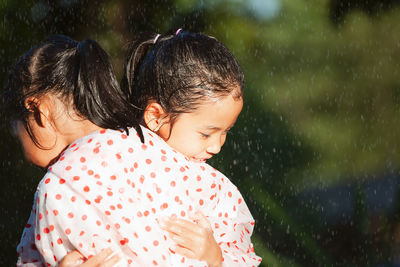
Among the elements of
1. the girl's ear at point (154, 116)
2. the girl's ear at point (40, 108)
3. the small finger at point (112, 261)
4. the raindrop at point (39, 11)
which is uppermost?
the raindrop at point (39, 11)

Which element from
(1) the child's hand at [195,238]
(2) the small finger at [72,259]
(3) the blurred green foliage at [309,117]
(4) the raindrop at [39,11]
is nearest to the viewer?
(2) the small finger at [72,259]

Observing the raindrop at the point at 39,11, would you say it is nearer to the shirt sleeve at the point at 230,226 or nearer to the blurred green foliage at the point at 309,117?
the blurred green foliage at the point at 309,117

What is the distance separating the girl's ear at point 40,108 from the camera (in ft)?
4.37

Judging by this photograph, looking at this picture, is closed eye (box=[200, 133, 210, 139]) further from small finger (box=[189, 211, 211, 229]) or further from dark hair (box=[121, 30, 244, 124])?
small finger (box=[189, 211, 211, 229])

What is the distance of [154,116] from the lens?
1.48 m

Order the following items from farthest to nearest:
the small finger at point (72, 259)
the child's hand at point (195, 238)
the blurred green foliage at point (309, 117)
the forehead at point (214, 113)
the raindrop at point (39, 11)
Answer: the blurred green foliage at point (309, 117) < the raindrop at point (39, 11) < the forehead at point (214, 113) < the child's hand at point (195, 238) < the small finger at point (72, 259)

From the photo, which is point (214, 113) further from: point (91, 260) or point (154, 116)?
point (91, 260)

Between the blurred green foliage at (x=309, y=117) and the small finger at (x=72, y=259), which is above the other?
the small finger at (x=72, y=259)

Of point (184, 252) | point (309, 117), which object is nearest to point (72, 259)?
point (184, 252)

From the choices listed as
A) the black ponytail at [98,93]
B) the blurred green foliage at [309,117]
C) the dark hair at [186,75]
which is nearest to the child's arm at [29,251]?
the black ponytail at [98,93]

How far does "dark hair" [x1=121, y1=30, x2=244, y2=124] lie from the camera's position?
142 cm

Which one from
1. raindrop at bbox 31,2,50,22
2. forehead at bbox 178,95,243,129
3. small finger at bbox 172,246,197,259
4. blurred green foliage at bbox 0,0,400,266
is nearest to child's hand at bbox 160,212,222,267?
small finger at bbox 172,246,197,259

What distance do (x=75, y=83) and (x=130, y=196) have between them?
1.04 ft

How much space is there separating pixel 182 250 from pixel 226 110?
14.9 inches
